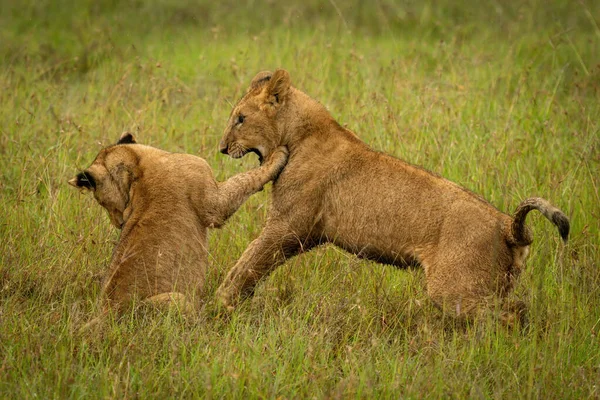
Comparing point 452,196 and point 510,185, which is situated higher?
point 452,196

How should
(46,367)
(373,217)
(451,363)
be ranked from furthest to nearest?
(373,217) < (451,363) < (46,367)

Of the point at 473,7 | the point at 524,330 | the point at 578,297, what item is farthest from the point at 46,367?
the point at 473,7

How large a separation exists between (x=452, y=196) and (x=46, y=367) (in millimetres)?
2540

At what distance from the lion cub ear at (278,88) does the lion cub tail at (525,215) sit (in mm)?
1869

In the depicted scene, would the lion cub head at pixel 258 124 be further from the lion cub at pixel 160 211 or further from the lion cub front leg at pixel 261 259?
the lion cub front leg at pixel 261 259

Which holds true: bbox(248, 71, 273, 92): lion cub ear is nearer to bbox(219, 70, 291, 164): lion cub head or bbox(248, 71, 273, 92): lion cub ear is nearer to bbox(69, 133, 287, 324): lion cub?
bbox(219, 70, 291, 164): lion cub head

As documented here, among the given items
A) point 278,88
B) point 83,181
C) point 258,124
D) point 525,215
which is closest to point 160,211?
point 83,181

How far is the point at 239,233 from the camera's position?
6.98 meters

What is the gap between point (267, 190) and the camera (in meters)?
7.68

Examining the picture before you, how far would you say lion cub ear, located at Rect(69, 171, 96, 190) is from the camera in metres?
5.93

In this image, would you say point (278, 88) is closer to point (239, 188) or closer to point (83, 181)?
point (239, 188)

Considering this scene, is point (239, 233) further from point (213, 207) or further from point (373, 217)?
point (373, 217)

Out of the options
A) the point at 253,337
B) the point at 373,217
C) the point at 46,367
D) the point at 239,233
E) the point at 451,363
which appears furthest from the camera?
the point at 239,233

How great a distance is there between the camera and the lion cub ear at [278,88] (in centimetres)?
626
